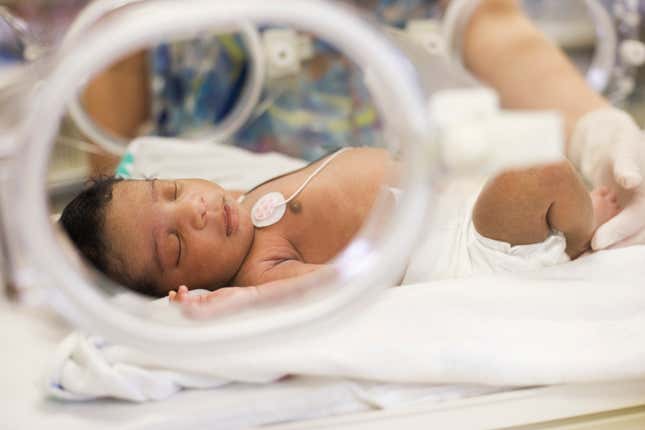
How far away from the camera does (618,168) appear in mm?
1008

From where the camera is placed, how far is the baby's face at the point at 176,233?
986 millimetres

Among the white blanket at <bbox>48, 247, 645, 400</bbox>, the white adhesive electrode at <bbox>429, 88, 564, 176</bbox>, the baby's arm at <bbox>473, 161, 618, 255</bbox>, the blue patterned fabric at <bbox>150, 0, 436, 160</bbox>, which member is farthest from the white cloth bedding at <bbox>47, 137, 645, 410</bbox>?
the blue patterned fabric at <bbox>150, 0, 436, 160</bbox>

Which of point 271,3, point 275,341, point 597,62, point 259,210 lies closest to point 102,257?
point 259,210

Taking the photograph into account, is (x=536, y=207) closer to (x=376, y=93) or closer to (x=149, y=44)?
(x=376, y=93)

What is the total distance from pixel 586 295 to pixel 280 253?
424 millimetres

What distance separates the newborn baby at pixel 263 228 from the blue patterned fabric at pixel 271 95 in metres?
0.31

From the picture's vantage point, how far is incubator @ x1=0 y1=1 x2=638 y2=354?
599 millimetres

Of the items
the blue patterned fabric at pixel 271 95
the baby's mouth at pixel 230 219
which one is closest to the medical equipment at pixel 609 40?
the blue patterned fabric at pixel 271 95

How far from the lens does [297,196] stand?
3.60 ft

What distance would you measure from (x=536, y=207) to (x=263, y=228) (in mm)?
396

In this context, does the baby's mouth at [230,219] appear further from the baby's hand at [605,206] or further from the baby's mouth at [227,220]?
the baby's hand at [605,206]

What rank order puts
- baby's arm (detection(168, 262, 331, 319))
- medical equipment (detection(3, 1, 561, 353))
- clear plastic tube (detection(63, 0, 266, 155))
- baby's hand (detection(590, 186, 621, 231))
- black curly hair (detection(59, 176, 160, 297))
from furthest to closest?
clear plastic tube (detection(63, 0, 266, 155)) → baby's hand (detection(590, 186, 621, 231)) → black curly hair (detection(59, 176, 160, 297)) → baby's arm (detection(168, 262, 331, 319)) → medical equipment (detection(3, 1, 561, 353))

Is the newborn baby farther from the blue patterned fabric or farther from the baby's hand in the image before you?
the blue patterned fabric

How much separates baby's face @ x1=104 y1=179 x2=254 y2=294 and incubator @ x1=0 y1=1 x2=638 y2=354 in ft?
0.79
